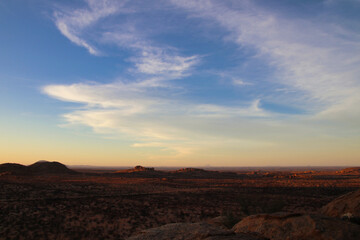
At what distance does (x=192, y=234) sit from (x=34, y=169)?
84.2 metres

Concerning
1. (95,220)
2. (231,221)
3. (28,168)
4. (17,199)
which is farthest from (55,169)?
(231,221)

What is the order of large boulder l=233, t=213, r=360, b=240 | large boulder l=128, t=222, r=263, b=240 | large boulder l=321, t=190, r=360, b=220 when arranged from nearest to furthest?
large boulder l=233, t=213, r=360, b=240
large boulder l=128, t=222, r=263, b=240
large boulder l=321, t=190, r=360, b=220

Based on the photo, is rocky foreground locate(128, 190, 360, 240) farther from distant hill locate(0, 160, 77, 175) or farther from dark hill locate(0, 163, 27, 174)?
dark hill locate(0, 163, 27, 174)

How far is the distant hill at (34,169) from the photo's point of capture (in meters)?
68.0

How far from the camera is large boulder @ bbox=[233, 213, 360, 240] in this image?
5.43 m

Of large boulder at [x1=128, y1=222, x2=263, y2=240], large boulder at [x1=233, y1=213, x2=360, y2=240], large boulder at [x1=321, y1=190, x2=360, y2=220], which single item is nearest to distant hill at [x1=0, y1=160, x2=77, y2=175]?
large boulder at [x1=128, y1=222, x2=263, y2=240]

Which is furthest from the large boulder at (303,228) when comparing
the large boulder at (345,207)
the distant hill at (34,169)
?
the distant hill at (34,169)

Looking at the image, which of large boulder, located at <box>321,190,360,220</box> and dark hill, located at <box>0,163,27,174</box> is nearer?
large boulder, located at <box>321,190,360,220</box>

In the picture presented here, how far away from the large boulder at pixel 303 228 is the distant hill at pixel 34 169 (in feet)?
243

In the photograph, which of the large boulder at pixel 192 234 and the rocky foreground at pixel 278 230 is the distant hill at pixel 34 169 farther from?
the rocky foreground at pixel 278 230

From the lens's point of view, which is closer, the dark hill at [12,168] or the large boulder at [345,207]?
the large boulder at [345,207]

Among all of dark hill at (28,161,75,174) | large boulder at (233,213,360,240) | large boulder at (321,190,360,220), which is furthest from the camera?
dark hill at (28,161,75,174)

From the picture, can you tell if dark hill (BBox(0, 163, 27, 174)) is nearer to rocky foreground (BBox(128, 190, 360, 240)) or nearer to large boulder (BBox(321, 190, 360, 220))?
rocky foreground (BBox(128, 190, 360, 240))

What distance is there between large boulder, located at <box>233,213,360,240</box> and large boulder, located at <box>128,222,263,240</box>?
0.95 metres
